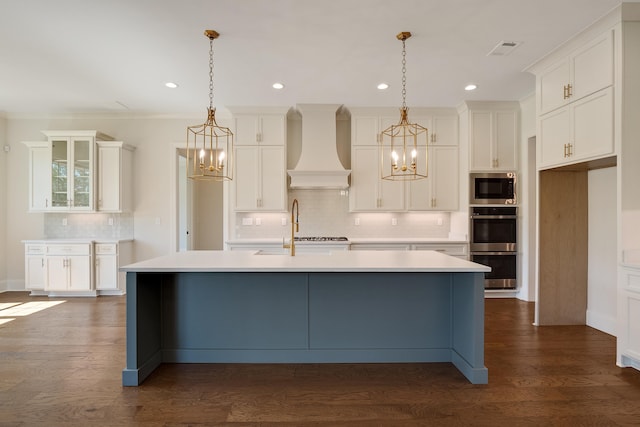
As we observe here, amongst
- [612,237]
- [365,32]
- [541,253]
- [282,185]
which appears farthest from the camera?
[282,185]

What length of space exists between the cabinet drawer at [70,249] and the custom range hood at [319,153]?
3141 mm

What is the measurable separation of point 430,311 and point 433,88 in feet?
9.78

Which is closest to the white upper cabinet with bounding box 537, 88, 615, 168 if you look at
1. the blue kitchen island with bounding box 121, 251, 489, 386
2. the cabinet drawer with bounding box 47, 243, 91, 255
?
the blue kitchen island with bounding box 121, 251, 489, 386

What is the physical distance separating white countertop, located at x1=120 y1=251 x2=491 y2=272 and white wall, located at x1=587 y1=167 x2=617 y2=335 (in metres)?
2.10

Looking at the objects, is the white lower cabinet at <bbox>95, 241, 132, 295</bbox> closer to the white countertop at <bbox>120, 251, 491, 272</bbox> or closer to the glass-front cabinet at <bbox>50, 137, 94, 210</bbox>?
the glass-front cabinet at <bbox>50, 137, 94, 210</bbox>

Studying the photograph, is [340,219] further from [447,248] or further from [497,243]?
[497,243]

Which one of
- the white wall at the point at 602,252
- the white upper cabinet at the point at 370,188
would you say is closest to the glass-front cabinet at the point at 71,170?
the white upper cabinet at the point at 370,188

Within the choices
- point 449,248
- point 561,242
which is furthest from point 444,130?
point 561,242

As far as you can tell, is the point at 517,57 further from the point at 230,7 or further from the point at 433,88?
the point at 230,7

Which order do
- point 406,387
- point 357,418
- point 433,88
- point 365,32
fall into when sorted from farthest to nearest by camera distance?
point 433,88 → point 365,32 → point 406,387 → point 357,418

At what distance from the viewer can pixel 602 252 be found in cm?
376

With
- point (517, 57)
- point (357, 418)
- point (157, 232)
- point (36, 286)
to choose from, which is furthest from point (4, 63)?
point (517, 57)

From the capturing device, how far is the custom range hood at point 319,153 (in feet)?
16.9

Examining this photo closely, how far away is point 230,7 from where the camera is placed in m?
2.77
